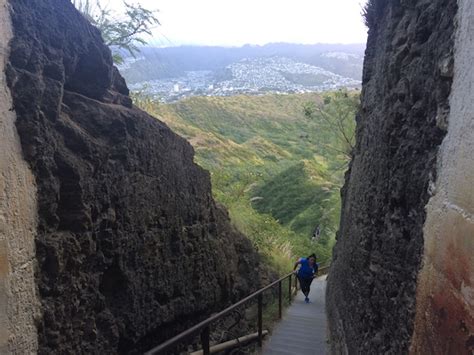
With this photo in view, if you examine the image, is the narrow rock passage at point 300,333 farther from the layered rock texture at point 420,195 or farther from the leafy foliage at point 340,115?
the leafy foliage at point 340,115

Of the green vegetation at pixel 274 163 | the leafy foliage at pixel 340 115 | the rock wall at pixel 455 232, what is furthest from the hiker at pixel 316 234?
the rock wall at pixel 455 232

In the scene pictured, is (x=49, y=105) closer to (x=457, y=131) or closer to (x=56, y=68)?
(x=56, y=68)

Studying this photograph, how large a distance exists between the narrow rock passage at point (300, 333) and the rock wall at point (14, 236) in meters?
5.20

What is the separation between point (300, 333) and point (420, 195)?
255 inches

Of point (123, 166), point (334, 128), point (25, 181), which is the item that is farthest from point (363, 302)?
point (334, 128)

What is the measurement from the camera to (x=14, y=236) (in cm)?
318

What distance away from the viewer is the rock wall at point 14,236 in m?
3.05

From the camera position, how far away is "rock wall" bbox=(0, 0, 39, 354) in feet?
10.0

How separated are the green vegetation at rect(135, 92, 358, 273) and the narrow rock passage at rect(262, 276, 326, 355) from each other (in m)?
2.97

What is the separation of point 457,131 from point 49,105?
3.10 m

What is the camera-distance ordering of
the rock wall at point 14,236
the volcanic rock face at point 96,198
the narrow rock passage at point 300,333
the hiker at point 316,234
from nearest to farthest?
the rock wall at point 14,236 < the volcanic rock face at point 96,198 < the narrow rock passage at point 300,333 < the hiker at point 316,234

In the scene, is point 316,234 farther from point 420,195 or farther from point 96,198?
point 420,195

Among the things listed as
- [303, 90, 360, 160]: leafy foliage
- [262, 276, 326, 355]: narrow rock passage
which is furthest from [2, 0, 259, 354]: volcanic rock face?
[303, 90, 360, 160]: leafy foliage

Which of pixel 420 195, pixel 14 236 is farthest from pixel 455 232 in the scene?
pixel 14 236
